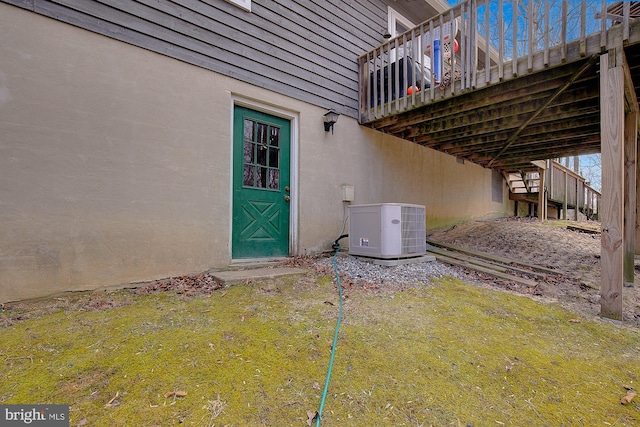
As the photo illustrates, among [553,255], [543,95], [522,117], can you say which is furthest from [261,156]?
[553,255]

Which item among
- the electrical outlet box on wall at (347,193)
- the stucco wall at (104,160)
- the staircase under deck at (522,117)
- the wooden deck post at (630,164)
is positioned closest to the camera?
the stucco wall at (104,160)

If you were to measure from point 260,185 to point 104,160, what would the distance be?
1.85m

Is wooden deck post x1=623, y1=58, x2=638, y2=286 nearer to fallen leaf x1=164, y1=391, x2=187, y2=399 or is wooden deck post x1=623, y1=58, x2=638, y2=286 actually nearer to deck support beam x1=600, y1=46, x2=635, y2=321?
deck support beam x1=600, y1=46, x2=635, y2=321

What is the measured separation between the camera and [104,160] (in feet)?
9.54

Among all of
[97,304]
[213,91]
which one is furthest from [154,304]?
[213,91]

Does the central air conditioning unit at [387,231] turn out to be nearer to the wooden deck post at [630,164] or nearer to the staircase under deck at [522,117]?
the staircase under deck at [522,117]

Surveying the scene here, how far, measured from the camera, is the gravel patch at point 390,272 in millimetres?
3418

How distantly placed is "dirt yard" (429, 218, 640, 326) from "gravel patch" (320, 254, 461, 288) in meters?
0.47

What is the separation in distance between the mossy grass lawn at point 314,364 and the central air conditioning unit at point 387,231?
1.26 metres

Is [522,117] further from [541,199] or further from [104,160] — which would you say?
[104,160]

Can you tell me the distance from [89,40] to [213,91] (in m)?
1.23

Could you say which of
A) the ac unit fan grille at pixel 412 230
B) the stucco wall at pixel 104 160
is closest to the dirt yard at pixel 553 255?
the ac unit fan grille at pixel 412 230

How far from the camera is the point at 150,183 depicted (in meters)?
3.16

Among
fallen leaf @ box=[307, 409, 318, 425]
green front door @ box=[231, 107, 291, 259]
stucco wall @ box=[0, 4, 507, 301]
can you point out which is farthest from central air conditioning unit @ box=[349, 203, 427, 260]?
fallen leaf @ box=[307, 409, 318, 425]
